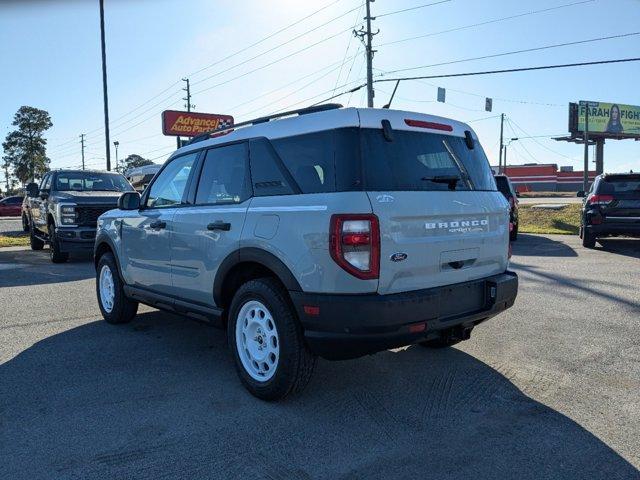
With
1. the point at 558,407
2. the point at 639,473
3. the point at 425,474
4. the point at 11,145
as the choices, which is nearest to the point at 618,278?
the point at 558,407

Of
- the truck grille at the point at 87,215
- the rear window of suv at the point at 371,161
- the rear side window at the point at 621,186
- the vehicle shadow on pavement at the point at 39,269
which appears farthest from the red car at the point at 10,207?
the rear window of suv at the point at 371,161

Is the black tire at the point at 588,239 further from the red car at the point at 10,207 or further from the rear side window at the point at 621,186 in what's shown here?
the red car at the point at 10,207

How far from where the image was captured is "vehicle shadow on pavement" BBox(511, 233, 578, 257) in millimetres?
11641

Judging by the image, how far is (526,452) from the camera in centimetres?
303

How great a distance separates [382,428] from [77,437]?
188 centimetres

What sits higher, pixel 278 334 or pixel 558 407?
pixel 278 334

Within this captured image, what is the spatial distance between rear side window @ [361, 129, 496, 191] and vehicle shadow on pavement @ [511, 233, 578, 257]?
8.08 metres

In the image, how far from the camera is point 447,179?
3846 mm

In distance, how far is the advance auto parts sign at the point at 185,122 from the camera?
36.3 metres

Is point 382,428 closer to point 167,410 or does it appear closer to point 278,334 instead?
point 278,334

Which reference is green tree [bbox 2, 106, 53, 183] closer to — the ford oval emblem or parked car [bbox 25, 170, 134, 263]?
parked car [bbox 25, 170, 134, 263]

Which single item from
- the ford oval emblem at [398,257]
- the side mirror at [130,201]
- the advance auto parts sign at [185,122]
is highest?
the advance auto parts sign at [185,122]

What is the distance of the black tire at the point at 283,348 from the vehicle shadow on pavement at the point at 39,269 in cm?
651

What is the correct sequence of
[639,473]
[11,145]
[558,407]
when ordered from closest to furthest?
[639,473]
[558,407]
[11,145]
